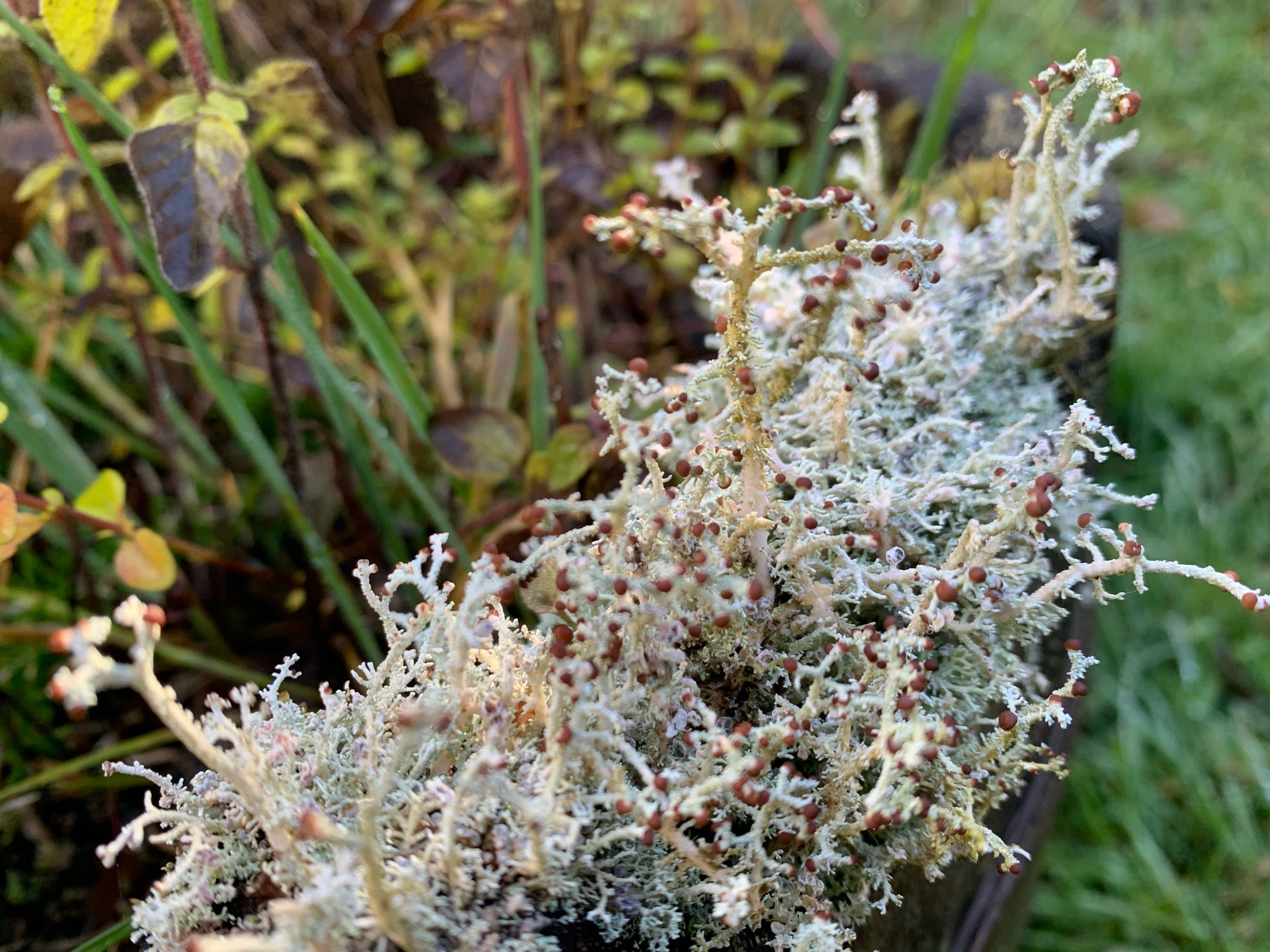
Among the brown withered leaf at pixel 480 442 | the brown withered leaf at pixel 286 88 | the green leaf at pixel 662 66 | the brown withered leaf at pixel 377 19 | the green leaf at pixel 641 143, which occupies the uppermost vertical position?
the green leaf at pixel 662 66

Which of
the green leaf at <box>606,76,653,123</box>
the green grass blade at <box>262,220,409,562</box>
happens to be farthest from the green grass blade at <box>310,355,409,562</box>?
the green leaf at <box>606,76,653,123</box>

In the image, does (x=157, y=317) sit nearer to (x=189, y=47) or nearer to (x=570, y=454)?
(x=189, y=47)

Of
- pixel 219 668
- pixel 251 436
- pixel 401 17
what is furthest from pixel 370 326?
pixel 219 668

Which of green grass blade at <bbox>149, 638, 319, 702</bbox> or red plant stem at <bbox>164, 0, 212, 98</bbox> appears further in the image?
green grass blade at <bbox>149, 638, 319, 702</bbox>

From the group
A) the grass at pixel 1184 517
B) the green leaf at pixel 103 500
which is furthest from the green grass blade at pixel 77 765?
the grass at pixel 1184 517

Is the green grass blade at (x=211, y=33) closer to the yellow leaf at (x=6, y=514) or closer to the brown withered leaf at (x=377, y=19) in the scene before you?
the brown withered leaf at (x=377, y=19)

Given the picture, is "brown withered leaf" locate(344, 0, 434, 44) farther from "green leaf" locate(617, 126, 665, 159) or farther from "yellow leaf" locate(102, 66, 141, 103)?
"green leaf" locate(617, 126, 665, 159)

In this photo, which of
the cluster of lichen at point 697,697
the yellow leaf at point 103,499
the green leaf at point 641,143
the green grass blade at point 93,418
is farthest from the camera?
the green leaf at point 641,143
